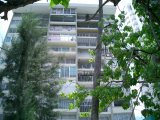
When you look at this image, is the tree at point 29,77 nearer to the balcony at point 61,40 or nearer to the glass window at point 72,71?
the glass window at point 72,71

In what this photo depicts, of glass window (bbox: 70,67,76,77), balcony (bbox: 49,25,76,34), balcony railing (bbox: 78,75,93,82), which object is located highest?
balcony (bbox: 49,25,76,34)

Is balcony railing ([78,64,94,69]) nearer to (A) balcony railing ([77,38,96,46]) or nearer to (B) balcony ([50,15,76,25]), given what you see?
(A) balcony railing ([77,38,96,46])

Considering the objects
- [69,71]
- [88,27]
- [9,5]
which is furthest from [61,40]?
[9,5]

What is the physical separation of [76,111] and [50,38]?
40.9 ft

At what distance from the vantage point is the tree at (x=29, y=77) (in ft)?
59.1

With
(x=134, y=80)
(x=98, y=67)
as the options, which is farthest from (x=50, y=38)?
(x=134, y=80)

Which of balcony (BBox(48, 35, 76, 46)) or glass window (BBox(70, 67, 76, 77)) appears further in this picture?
balcony (BBox(48, 35, 76, 46))

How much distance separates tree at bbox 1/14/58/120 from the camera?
1800cm

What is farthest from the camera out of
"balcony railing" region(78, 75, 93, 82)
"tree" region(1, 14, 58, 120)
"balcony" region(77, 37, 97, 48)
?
"balcony" region(77, 37, 97, 48)

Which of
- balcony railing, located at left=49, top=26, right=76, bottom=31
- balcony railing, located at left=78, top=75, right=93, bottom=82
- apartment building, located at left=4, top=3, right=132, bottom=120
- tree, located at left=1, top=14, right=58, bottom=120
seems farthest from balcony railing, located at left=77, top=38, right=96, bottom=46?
tree, located at left=1, top=14, right=58, bottom=120

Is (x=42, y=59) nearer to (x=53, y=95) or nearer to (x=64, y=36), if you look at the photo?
(x=53, y=95)

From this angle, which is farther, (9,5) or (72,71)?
(72,71)

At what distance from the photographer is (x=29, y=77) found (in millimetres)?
19938

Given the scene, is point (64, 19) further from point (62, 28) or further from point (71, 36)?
point (71, 36)
